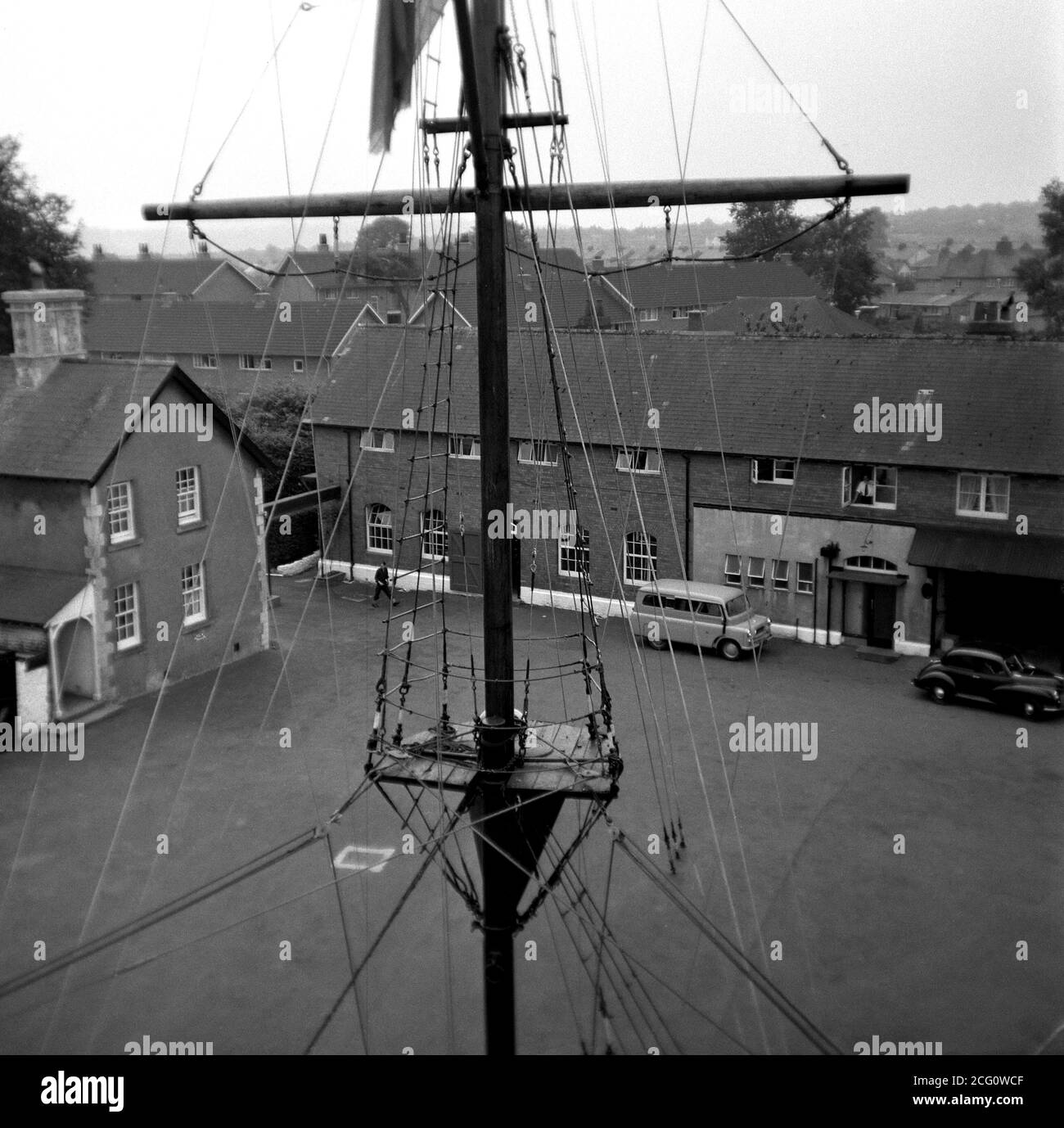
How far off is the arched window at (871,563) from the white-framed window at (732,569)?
1.81 m

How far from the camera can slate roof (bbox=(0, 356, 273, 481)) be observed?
671 inches

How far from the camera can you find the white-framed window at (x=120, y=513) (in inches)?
690

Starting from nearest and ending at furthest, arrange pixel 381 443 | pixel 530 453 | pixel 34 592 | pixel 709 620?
pixel 34 592, pixel 709 620, pixel 530 453, pixel 381 443

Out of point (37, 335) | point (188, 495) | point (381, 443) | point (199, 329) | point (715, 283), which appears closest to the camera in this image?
point (37, 335)

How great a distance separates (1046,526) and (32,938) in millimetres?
15264

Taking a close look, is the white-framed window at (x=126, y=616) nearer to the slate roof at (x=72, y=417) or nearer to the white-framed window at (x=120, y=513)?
the white-framed window at (x=120, y=513)

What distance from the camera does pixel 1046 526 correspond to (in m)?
18.6

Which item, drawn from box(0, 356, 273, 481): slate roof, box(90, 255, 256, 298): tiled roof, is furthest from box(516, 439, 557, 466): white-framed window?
box(90, 255, 256, 298): tiled roof

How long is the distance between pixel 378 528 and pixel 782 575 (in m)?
8.14

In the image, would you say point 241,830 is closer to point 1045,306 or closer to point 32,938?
point 32,938

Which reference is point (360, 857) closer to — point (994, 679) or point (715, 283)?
point (994, 679)

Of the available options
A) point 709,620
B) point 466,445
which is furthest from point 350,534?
point 709,620

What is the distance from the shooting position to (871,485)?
65.0ft

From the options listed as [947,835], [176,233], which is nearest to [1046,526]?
[947,835]
